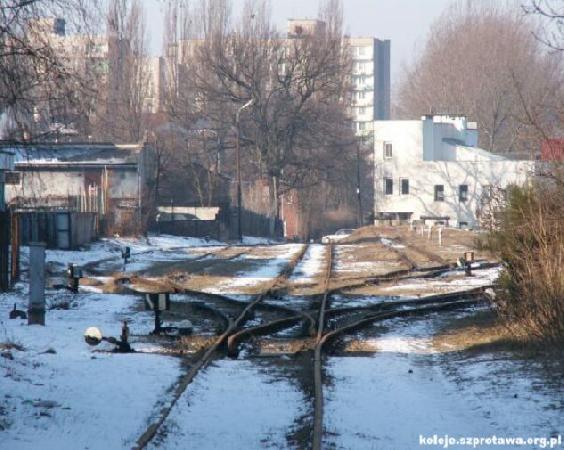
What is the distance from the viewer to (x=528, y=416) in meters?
9.58

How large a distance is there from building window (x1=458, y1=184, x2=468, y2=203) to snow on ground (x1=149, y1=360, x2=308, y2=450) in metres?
65.3

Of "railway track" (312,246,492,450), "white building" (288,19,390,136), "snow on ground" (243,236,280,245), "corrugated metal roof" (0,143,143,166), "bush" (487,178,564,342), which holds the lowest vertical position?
"snow on ground" (243,236,280,245)

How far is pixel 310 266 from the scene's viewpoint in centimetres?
3266

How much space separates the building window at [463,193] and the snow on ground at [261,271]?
111 feet

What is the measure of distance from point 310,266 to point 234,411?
22.7 metres

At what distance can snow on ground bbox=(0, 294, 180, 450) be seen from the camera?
29.1ft

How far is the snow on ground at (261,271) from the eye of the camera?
80.4ft

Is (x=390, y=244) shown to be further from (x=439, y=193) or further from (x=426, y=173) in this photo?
(x=426, y=173)

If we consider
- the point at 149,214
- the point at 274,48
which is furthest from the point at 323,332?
the point at 274,48

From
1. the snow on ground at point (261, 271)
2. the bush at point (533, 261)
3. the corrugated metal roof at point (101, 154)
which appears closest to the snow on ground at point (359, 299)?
the snow on ground at point (261, 271)

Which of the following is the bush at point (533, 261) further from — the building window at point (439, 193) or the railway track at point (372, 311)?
the building window at point (439, 193)

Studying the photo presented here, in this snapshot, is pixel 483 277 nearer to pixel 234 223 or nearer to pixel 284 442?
pixel 284 442

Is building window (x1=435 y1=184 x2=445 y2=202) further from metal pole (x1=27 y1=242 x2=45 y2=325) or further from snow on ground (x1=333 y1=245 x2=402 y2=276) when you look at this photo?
metal pole (x1=27 y1=242 x2=45 y2=325)

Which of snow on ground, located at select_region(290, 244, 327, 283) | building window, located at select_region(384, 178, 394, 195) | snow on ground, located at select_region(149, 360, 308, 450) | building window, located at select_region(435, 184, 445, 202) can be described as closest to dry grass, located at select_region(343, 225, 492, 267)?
snow on ground, located at select_region(290, 244, 327, 283)
